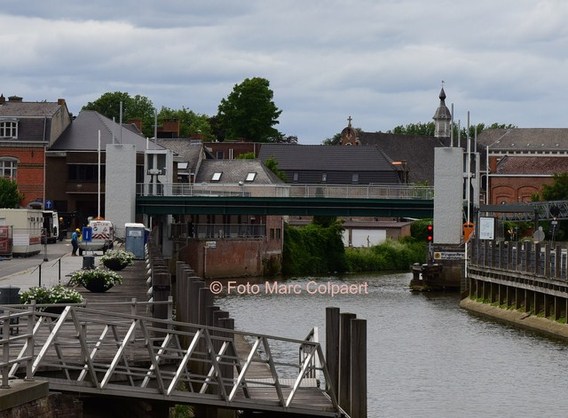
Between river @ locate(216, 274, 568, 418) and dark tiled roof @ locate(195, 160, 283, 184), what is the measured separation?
1963 inches

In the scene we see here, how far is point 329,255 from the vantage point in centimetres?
12069

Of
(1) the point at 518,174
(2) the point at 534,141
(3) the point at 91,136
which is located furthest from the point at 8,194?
(2) the point at 534,141

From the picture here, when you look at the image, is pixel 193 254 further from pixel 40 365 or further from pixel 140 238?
pixel 40 365

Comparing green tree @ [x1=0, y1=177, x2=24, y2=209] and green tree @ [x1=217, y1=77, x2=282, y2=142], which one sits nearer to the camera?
green tree @ [x1=0, y1=177, x2=24, y2=209]

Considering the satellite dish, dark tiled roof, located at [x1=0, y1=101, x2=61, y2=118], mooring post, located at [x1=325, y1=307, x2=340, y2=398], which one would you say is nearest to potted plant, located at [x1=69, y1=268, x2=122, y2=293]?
mooring post, located at [x1=325, y1=307, x2=340, y2=398]

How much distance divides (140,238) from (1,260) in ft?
23.7

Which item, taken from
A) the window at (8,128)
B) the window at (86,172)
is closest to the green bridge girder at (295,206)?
the window at (86,172)

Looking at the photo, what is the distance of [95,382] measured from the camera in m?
21.0

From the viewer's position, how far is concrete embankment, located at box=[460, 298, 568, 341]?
5402 cm

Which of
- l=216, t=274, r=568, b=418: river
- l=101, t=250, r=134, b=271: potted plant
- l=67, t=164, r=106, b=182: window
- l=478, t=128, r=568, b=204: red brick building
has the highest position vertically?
l=478, t=128, r=568, b=204: red brick building

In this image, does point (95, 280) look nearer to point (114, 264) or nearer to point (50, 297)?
point (50, 297)

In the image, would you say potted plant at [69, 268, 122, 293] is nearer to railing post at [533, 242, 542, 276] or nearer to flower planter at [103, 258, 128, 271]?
flower planter at [103, 258, 128, 271]

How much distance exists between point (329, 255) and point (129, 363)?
9730 centimetres

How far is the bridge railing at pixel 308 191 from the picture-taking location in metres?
93.1
